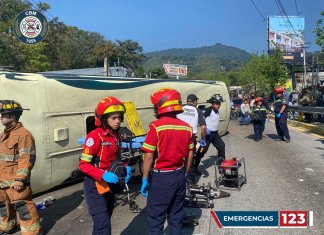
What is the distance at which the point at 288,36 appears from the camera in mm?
58969

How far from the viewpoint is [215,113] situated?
872 centimetres

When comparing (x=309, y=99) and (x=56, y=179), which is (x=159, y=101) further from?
(x=309, y=99)

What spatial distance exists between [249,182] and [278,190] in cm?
79

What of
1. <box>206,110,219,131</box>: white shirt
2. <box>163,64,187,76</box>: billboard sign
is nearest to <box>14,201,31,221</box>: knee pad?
<box>206,110,219,131</box>: white shirt

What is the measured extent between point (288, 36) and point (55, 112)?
5731cm

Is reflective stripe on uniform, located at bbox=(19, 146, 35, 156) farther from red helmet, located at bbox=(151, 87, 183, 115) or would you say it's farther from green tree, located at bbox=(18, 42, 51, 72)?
green tree, located at bbox=(18, 42, 51, 72)

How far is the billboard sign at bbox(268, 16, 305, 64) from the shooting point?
57812 mm

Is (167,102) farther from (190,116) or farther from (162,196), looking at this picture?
(190,116)

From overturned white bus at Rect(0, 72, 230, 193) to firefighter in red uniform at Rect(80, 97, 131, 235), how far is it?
352 centimetres

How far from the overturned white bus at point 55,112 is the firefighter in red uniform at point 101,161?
352 cm

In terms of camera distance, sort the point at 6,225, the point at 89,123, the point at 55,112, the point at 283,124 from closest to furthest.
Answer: the point at 6,225 → the point at 55,112 → the point at 89,123 → the point at 283,124

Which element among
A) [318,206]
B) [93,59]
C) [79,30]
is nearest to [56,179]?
[318,206]

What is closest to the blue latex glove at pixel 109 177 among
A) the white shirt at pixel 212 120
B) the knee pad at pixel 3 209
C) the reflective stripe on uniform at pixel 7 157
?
the reflective stripe on uniform at pixel 7 157

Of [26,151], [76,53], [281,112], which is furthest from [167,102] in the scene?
[76,53]
